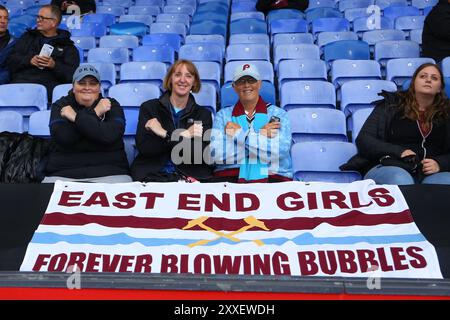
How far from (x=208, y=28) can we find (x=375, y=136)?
364cm

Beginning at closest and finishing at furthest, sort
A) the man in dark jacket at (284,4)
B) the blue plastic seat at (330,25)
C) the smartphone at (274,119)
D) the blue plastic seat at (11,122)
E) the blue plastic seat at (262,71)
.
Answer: the smartphone at (274,119) < the blue plastic seat at (11,122) < the blue plastic seat at (262,71) < the blue plastic seat at (330,25) < the man in dark jacket at (284,4)

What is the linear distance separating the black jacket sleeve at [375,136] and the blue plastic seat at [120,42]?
127 inches

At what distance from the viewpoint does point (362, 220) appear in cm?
291

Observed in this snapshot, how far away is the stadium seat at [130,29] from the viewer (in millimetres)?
7023

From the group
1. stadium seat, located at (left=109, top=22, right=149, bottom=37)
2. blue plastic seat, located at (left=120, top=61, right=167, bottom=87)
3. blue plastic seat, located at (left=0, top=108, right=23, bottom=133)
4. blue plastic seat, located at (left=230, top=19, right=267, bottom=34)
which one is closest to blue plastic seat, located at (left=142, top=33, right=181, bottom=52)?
stadium seat, located at (left=109, top=22, right=149, bottom=37)

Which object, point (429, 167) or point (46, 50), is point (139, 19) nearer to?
point (46, 50)

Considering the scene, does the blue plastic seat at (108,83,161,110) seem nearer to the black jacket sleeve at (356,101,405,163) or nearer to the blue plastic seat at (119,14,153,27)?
the black jacket sleeve at (356,101,405,163)

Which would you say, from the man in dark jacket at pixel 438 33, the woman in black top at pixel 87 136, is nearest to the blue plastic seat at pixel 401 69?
the man in dark jacket at pixel 438 33

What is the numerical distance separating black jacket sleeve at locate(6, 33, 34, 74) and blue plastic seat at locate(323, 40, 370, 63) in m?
2.81

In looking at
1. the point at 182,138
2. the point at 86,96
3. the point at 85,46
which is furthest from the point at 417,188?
the point at 85,46

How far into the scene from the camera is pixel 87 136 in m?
3.78

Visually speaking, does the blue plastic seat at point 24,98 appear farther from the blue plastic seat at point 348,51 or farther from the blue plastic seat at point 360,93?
the blue plastic seat at point 348,51

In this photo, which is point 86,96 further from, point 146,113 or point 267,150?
point 267,150

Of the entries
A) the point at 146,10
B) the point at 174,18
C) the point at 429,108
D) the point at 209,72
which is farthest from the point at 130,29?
the point at 429,108
